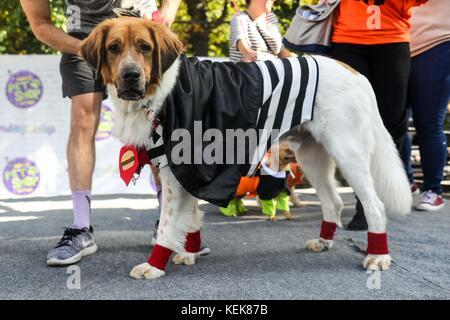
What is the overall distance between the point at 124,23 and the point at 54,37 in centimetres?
75

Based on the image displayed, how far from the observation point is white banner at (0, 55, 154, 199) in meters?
5.65

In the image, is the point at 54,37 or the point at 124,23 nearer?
the point at 124,23

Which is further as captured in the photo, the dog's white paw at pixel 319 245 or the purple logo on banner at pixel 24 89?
the purple logo on banner at pixel 24 89

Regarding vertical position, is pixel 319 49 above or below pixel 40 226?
above

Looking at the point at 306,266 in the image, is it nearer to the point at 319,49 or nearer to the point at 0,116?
the point at 319,49

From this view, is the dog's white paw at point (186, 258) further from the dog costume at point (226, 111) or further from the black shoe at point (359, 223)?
the black shoe at point (359, 223)

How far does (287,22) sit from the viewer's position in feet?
27.0

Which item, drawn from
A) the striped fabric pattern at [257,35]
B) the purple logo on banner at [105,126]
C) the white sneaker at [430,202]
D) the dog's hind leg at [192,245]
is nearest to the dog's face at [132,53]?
the dog's hind leg at [192,245]

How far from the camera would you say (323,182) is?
318cm

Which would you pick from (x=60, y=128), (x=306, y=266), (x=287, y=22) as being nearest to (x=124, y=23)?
(x=306, y=266)

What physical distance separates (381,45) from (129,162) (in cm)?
200

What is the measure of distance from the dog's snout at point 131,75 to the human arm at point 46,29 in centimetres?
75

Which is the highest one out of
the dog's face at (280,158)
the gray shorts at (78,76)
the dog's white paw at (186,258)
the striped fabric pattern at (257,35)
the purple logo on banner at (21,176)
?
the striped fabric pattern at (257,35)

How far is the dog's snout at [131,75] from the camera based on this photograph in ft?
7.47
